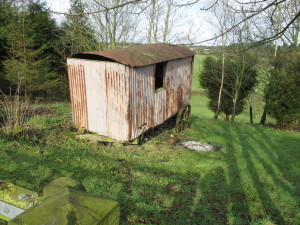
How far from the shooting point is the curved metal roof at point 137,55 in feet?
23.3

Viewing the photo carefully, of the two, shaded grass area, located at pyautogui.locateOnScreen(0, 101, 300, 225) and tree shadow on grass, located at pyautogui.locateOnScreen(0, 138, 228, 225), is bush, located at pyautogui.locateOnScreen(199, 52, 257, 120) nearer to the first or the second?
shaded grass area, located at pyautogui.locateOnScreen(0, 101, 300, 225)

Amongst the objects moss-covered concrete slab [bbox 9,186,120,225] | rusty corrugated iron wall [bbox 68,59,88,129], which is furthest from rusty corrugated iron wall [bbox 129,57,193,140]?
moss-covered concrete slab [bbox 9,186,120,225]

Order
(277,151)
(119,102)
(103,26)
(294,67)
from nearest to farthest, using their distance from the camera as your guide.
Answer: (119,102), (277,151), (294,67), (103,26)

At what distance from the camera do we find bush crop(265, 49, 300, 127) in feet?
48.9

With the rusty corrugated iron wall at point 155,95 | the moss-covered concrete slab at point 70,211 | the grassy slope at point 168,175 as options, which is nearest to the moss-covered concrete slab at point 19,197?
the moss-covered concrete slab at point 70,211

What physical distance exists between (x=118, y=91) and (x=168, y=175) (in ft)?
9.19

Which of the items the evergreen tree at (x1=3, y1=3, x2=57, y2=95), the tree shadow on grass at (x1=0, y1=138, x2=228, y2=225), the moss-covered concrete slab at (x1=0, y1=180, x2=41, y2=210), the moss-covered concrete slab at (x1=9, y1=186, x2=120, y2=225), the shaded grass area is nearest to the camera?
the moss-covered concrete slab at (x1=9, y1=186, x2=120, y2=225)

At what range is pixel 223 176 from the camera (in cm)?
679

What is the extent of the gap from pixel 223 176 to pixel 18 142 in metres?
6.11

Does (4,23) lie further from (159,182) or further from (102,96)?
(159,182)

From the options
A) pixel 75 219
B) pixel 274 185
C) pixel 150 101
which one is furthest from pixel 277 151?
pixel 75 219

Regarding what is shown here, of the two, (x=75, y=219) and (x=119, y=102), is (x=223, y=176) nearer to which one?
(x=119, y=102)

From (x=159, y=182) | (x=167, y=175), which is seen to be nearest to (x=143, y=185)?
(x=159, y=182)

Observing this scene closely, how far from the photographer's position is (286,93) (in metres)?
15.1
